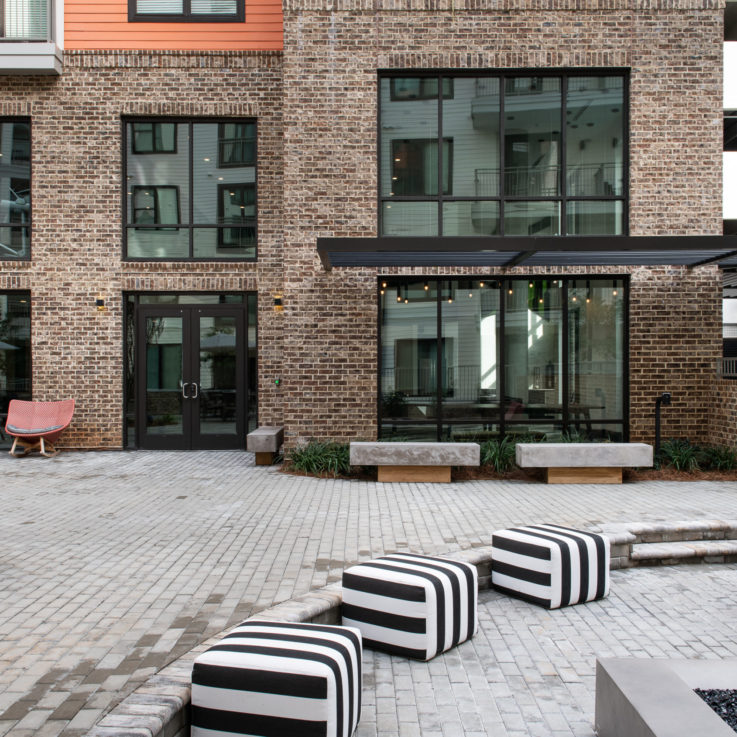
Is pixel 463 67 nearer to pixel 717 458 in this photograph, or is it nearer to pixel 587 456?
pixel 587 456

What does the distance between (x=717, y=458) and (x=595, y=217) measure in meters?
4.34

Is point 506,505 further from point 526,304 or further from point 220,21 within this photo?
point 220,21

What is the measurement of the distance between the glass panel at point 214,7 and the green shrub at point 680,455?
11.1m

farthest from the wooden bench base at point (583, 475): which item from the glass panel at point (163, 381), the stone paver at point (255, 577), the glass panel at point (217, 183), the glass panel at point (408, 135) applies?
the glass panel at point (217, 183)

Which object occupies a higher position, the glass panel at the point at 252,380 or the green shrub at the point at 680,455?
the glass panel at the point at 252,380

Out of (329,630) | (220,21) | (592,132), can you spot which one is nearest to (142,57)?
(220,21)

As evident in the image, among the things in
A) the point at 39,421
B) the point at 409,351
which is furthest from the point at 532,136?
the point at 39,421

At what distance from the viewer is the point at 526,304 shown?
10.8 meters

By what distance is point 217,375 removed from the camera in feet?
40.8

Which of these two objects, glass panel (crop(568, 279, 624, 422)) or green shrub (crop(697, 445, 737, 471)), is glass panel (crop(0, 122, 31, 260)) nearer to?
glass panel (crop(568, 279, 624, 422))

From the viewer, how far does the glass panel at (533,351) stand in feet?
35.4

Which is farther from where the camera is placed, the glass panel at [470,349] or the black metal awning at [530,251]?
the glass panel at [470,349]

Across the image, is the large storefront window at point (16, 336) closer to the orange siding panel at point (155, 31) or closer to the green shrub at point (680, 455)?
the orange siding panel at point (155, 31)

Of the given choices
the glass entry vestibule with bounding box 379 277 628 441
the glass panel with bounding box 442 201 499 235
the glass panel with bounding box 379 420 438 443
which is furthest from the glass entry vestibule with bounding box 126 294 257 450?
the glass panel with bounding box 442 201 499 235
